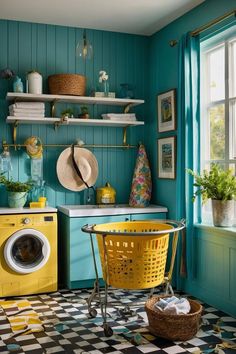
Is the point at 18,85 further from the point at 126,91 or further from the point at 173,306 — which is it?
the point at 173,306

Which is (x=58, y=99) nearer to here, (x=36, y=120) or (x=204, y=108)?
(x=36, y=120)

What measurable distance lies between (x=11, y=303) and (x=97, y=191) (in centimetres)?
146

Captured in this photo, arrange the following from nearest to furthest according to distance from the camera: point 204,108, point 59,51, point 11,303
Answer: point 11,303, point 204,108, point 59,51

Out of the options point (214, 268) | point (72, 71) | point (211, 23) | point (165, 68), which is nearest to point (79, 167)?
point (72, 71)

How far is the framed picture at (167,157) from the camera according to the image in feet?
15.3

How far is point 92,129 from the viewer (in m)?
5.05

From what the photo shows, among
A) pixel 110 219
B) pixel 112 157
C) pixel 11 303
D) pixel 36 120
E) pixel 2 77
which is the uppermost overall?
pixel 2 77

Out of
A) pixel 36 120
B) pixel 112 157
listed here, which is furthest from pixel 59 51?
pixel 112 157

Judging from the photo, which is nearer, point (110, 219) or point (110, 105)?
point (110, 219)

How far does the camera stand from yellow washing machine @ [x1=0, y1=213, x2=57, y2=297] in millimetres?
4242

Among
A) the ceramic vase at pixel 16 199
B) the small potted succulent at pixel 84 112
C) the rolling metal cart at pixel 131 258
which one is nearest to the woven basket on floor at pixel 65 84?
the small potted succulent at pixel 84 112

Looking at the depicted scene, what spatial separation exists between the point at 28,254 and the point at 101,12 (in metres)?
2.45

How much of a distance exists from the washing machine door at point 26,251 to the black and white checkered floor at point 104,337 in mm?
461

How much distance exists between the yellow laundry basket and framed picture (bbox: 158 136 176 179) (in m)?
1.46
